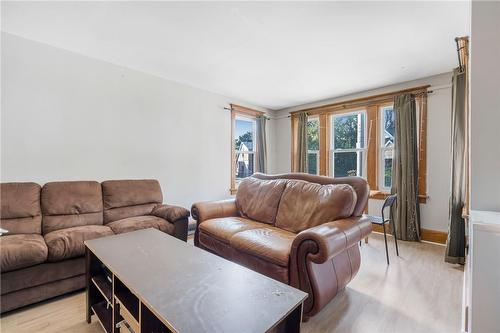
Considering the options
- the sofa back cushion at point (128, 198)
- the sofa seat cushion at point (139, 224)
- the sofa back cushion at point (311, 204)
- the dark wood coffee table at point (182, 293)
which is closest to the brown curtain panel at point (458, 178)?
the sofa back cushion at point (311, 204)

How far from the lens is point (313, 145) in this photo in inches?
183

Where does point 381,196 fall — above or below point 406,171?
below

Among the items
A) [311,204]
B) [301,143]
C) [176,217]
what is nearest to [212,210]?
[176,217]

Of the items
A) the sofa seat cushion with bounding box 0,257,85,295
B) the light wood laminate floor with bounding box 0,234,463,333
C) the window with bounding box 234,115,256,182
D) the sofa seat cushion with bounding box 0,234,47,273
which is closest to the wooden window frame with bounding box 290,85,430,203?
the window with bounding box 234,115,256,182

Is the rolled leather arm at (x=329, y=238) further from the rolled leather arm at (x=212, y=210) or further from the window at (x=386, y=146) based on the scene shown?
the window at (x=386, y=146)

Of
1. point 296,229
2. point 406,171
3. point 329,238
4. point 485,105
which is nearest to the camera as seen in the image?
point 485,105

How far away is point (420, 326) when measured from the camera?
156 centimetres

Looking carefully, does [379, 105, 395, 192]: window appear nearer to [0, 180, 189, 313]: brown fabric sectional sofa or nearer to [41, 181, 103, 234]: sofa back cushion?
[0, 180, 189, 313]: brown fabric sectional sofa

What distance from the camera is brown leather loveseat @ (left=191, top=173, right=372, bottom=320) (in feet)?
5.15

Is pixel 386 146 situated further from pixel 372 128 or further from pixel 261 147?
pixel 261 147

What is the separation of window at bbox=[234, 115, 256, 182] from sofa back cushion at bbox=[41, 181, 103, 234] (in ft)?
7.97

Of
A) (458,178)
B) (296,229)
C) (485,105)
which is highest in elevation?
(485,105)

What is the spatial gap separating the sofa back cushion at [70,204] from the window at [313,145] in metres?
3.66

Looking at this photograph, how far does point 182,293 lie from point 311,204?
1531 millimetres
